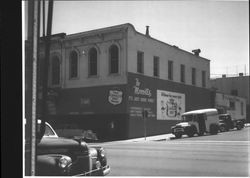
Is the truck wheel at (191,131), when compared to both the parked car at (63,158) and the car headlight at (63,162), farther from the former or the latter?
the car headlight at (63,162)

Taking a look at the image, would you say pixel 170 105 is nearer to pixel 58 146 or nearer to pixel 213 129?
pixel 213 129

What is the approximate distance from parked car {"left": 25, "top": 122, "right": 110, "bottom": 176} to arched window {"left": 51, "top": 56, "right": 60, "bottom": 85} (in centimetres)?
120

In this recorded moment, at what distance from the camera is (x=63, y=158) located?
4.95 metres

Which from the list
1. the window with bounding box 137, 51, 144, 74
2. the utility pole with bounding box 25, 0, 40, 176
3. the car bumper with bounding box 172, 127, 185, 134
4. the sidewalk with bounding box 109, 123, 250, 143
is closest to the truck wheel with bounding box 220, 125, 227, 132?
the sidewalk with bounding box 109, 123, 250, 143

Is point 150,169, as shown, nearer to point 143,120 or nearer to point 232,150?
point 143,120

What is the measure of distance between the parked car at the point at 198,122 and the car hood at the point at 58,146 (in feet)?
7.39

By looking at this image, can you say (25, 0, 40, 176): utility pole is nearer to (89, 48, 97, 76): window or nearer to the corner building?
the corner building

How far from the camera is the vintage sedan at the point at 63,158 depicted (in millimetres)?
4945

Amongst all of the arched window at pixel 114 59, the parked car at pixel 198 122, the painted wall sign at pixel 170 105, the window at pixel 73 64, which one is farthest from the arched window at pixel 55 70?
the parked car at pixel 198 122

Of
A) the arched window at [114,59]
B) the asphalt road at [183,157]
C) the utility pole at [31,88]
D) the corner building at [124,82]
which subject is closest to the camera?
the utility pole at [31,88]

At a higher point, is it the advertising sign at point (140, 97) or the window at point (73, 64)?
the window at point (73, 64)

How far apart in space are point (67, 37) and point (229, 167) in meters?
3.74

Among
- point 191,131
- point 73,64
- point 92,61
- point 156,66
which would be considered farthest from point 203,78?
point 73,64

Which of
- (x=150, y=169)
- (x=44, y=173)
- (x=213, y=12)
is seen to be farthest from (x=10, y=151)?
(x=213, y=12)
